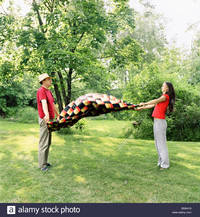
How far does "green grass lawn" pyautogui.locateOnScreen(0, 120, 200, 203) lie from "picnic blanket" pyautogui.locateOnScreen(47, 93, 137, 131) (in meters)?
1.13

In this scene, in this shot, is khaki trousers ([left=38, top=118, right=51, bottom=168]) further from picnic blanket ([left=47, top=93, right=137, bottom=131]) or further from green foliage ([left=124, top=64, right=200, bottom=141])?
green foliage ([left=124, top=64, right=200, bottom=141])

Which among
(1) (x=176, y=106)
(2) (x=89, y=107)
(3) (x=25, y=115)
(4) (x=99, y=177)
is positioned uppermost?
(2) (x=89, y=107)

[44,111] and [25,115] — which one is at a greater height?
[44,111]

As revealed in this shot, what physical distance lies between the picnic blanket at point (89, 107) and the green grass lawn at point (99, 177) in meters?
1.13

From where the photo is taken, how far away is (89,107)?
14.5ft

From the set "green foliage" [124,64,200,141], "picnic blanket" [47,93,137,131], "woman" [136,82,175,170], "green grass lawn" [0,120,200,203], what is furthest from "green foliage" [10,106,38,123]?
"woman" [136,82,175,170]

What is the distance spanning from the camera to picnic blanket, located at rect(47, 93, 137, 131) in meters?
4.33

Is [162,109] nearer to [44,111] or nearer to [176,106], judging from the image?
[44,111]

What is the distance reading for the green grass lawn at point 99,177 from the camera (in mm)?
3706

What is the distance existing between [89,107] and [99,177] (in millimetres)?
1400

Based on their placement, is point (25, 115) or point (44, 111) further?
point (25, 115)

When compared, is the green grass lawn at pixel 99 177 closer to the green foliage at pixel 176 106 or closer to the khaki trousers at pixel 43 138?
the khaki trousers at pixel 43 138

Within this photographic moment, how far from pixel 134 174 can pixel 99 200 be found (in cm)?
141

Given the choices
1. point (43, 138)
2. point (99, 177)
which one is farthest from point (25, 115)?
point (99, 177)
